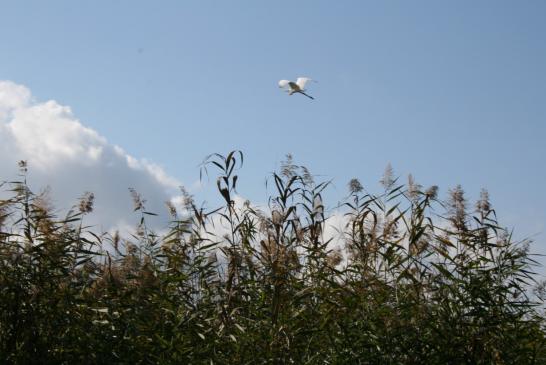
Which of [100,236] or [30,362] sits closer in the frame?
[30,362]

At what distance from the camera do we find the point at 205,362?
18.6 feet

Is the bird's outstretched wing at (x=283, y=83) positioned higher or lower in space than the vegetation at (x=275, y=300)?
higher

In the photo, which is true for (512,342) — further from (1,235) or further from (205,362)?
(1,235)

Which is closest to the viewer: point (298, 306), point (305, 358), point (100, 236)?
point (305, 358)

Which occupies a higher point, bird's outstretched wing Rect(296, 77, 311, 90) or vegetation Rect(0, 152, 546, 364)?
bird's outstretched wing Rect(296, 77, 311, 90)

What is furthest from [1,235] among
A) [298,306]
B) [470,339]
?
[470,339]

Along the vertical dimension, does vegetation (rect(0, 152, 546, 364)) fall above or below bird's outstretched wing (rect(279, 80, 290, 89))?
below

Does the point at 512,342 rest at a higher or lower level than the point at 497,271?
lower

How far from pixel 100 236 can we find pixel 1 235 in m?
1.12

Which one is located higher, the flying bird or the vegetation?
the flying bird

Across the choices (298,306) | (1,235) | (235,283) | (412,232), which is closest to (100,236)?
(1,235)

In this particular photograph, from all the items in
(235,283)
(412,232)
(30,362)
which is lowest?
(30,362)

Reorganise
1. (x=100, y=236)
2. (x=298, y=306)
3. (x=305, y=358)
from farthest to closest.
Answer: (x=100, y=236) → (x=298, y=306) → (x=305, y=358)

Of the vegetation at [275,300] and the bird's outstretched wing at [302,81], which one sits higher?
the bird's outstretched wing at [302,81]
